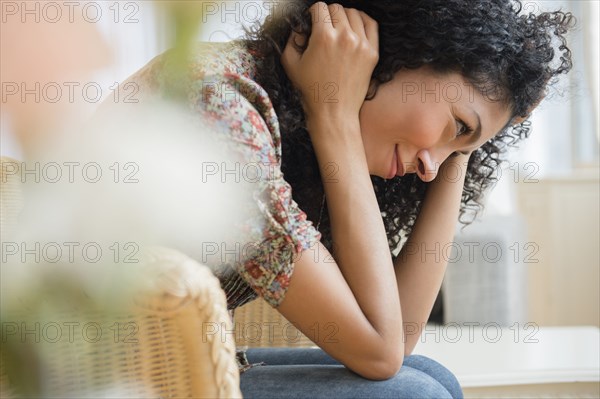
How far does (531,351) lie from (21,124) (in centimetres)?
194

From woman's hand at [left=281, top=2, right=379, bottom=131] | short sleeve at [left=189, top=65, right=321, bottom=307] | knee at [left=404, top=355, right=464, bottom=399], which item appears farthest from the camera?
knee at [left=404, top=355, right=464, bottom=399]

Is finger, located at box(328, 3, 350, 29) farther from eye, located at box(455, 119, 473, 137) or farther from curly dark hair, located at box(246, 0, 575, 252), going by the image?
eye, located at box(455, 119, 473, 137)

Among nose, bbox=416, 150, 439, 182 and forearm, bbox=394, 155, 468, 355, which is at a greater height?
nose, bbox=416, 150, 439, 182

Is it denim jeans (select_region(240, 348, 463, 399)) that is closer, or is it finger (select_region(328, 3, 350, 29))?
A: denim jeans (select_region(240, 348, 463, 399))

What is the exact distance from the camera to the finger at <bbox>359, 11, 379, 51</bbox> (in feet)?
3.38

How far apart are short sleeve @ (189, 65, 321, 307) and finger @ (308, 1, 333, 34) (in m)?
0.20

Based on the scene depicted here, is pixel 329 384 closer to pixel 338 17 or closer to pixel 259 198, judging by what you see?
pixel 259 198

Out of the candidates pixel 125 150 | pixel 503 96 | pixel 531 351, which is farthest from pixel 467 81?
pixel 531 351

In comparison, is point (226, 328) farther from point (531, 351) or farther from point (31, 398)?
point (531, 351)

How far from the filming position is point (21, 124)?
17 centimetres

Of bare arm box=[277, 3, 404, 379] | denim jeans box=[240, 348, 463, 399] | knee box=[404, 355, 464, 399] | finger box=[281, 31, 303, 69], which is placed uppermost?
finger box=[281, 31, 303, 69]

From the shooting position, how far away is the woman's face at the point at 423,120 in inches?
40.8

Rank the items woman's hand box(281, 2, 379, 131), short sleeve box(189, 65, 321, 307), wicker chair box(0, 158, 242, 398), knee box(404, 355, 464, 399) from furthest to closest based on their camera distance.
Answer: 1. knee box(404, 355, 464, 399)
2. woman's hand box(281, 2, 379, 131)
3. short sleeve box(189, 65, 321, 307)
4. wicker chair box(0, 158, 242, 398)

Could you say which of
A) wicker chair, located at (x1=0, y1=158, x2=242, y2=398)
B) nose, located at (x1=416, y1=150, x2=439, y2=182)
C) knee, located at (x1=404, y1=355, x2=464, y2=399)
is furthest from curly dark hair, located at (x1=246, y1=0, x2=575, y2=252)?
wicker chair, located at (x1=0, y1=158, x2=242, y2=398)
